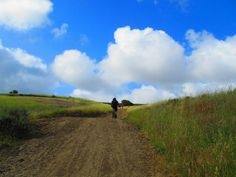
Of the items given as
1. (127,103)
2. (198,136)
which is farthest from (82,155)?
(127,103)

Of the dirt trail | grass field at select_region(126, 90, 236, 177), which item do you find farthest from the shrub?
grass field at select_region(126, 90, 236, 177)

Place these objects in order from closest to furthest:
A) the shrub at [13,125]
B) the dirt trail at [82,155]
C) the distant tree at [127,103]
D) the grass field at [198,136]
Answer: the grass field at [198,136] < the dirt trail at [82,155] < the shrub at [13,125] < the distant tree at [127,103]

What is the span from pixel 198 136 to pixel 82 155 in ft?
16.8

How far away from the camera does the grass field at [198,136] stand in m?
16.1

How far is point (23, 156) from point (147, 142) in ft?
21.5

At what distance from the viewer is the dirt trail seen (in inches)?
779

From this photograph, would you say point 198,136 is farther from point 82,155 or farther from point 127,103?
point 127,103

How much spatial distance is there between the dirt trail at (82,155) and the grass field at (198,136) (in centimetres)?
89

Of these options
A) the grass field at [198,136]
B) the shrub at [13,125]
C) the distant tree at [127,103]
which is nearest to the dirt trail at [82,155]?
the grass field at [198,136]

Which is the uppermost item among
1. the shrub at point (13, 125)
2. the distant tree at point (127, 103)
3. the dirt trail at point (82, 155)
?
the distant tree at point (127, 103)

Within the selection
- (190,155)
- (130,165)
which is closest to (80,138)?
(130,165)

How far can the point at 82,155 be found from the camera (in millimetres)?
22656

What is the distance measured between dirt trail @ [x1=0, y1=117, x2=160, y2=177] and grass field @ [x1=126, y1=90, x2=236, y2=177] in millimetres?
890

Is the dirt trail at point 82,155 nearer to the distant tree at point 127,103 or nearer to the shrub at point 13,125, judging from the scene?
the shrub at point 13,125
